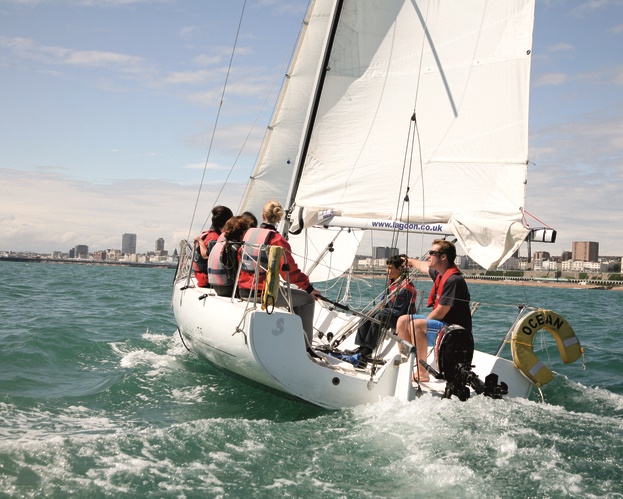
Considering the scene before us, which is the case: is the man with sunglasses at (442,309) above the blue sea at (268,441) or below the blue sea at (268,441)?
above

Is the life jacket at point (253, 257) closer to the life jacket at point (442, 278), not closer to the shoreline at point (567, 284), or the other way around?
the life jacket at point (442, 278)

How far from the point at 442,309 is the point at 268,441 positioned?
7.21 feet

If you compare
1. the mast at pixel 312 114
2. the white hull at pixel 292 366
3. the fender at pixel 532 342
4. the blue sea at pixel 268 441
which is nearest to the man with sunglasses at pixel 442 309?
the white hull at pixel 292 366

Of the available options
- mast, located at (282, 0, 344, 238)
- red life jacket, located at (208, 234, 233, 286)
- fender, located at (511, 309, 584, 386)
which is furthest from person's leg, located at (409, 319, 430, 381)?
mast, located at (282, 0, 344, 238)

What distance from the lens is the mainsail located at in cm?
734

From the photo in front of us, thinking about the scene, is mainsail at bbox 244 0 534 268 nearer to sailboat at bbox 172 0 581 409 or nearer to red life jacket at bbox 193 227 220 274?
sailboat at bbox 172 0 581 409

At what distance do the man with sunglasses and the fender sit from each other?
52 centimetres

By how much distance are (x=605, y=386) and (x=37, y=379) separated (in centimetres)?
687

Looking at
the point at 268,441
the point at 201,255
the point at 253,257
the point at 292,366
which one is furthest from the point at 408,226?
the point at 268,441

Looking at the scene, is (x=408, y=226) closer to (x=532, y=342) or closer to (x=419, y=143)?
(x=419, y=143)

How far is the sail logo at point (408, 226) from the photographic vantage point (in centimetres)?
746

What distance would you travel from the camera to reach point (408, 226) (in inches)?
296

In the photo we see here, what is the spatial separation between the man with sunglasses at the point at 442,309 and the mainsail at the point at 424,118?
823 millimetres

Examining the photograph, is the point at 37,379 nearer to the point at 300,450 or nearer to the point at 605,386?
the point at 300,450
